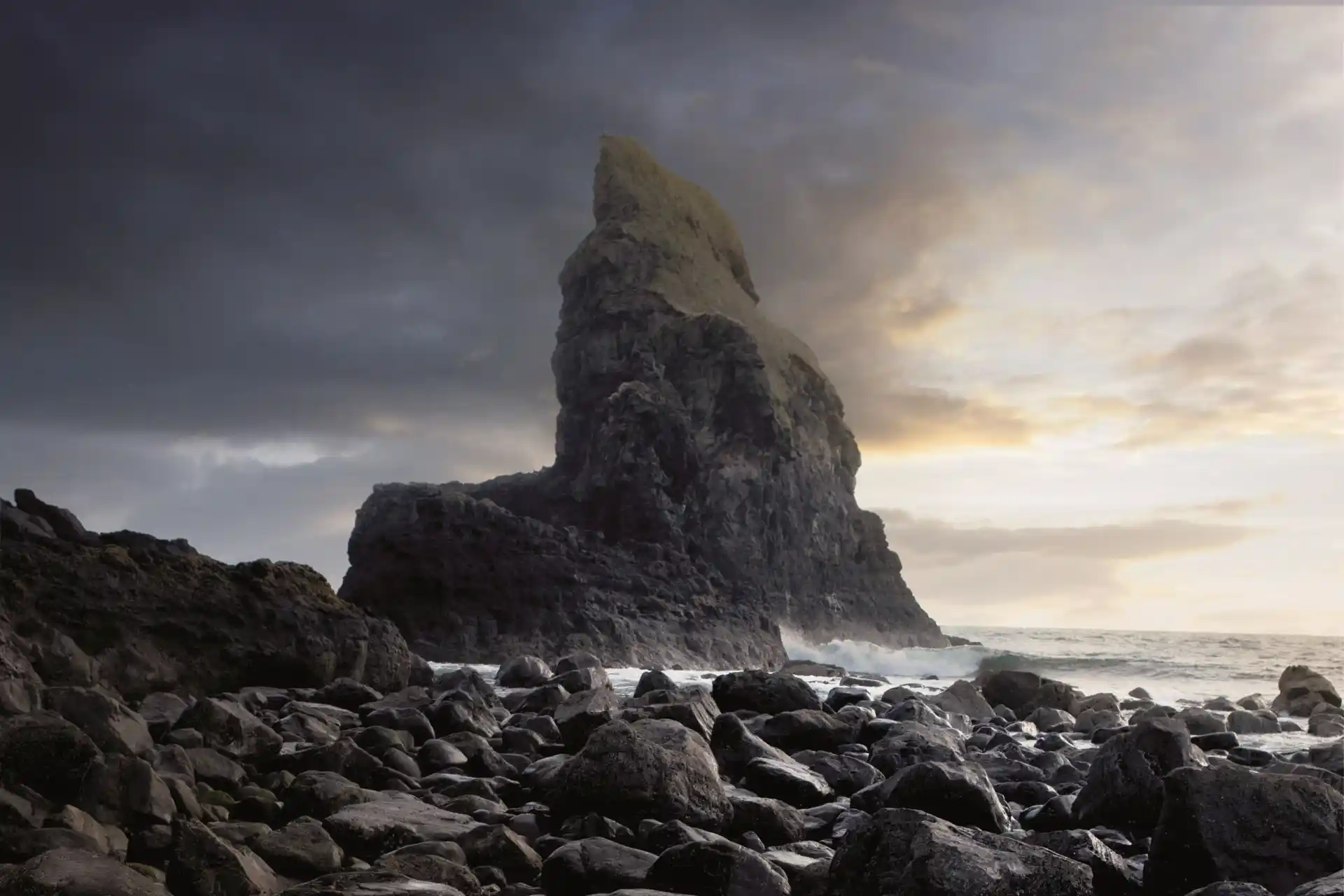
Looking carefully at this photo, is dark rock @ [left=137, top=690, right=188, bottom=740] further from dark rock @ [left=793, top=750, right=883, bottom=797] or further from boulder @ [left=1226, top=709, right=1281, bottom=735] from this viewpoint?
boulder @ [left=1226, top=709, right=1281, bottom=735]

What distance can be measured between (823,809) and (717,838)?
1963 millimetres

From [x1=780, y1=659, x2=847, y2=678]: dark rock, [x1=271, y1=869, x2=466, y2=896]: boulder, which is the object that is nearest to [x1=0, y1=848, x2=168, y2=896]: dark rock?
[x1=271, y1=869, x2=466, y2=896]: boulder

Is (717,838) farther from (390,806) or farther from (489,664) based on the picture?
(489,664)

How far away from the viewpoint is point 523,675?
1666 centimetres

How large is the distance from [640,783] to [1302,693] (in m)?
17.5

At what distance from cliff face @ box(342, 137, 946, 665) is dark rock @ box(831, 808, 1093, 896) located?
27.0 m

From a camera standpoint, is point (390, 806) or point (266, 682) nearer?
point (390, 806)

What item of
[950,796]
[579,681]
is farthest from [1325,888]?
[579,681]

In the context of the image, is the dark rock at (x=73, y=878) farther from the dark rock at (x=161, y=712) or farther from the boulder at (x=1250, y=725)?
the boulder at (x=1250, y=725)

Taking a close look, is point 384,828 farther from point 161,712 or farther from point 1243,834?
point 1243,834

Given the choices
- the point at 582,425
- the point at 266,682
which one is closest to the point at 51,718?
the point at 266,682

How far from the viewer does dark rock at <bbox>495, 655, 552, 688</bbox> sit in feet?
54.4

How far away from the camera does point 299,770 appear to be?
22.4 feet

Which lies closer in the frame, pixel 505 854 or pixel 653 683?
pixel 505 854
